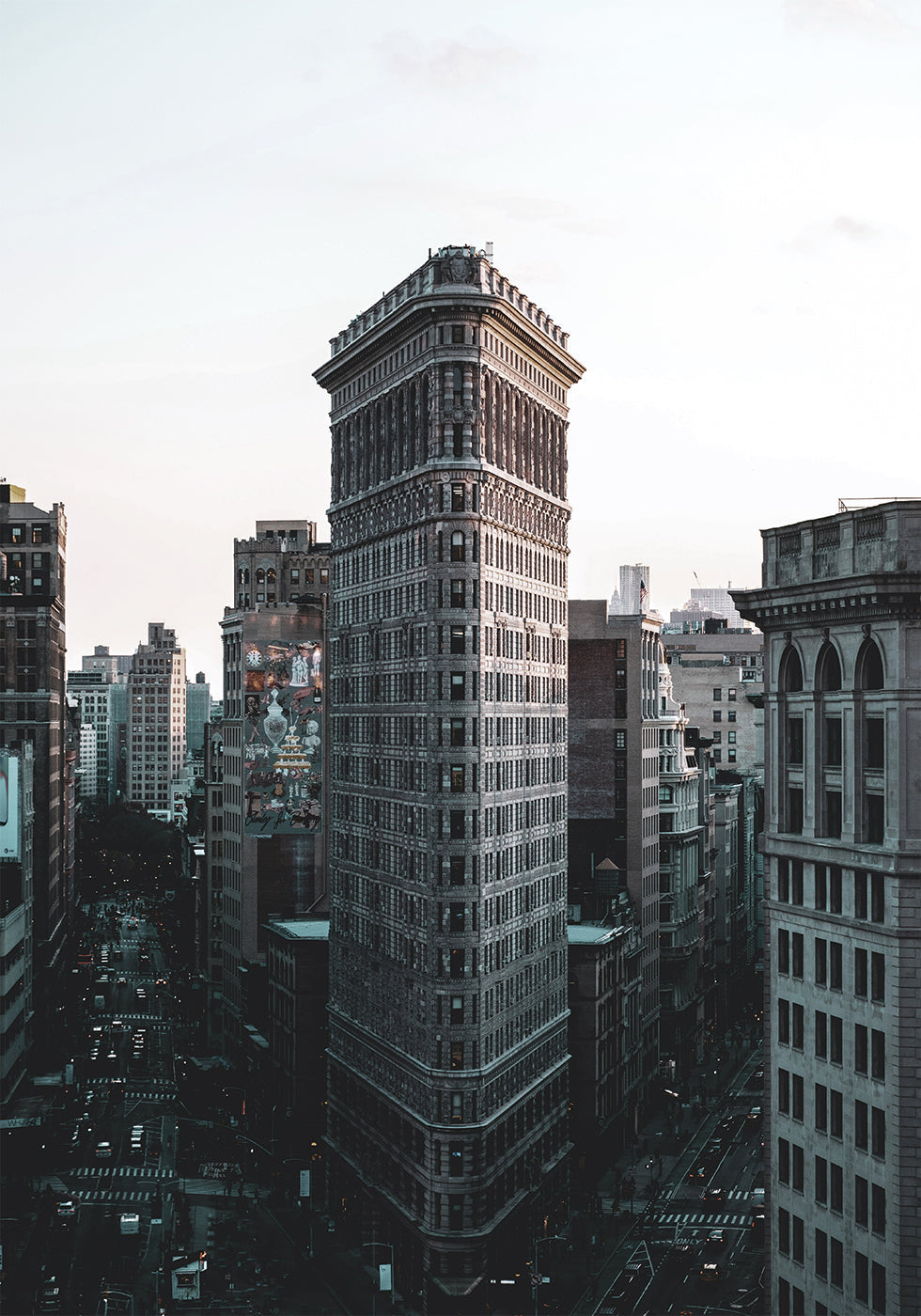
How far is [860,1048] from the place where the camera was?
74.9m

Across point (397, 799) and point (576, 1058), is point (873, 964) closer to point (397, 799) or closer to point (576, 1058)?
point (397, 799)

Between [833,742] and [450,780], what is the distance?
4166 centimetres

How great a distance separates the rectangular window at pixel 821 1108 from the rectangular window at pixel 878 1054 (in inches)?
184

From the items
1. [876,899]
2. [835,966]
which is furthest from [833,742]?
[835,966]

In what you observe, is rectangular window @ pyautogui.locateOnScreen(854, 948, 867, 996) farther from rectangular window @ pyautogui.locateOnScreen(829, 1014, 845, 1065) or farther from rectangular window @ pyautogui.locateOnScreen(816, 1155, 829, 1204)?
rectangular window @ pyautogui.locateOnScreen(816, 1155, 829, 1204)

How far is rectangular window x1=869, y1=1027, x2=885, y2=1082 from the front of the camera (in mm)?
72938

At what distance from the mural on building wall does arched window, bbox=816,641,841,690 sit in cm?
10298

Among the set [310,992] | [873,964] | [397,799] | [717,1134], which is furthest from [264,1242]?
[873,964]

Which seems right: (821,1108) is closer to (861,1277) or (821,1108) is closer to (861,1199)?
(861,1199)

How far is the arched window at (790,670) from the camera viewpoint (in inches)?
3241

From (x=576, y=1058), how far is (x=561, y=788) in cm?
2499

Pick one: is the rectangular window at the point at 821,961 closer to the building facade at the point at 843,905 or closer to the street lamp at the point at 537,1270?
the building facade at the point at 843,905

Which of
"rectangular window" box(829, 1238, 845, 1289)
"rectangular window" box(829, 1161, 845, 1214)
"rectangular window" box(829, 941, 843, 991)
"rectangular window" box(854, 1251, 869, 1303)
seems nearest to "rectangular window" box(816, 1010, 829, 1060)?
"rectangular window" box(829, 941, 843, 991)

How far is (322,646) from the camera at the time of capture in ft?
594
